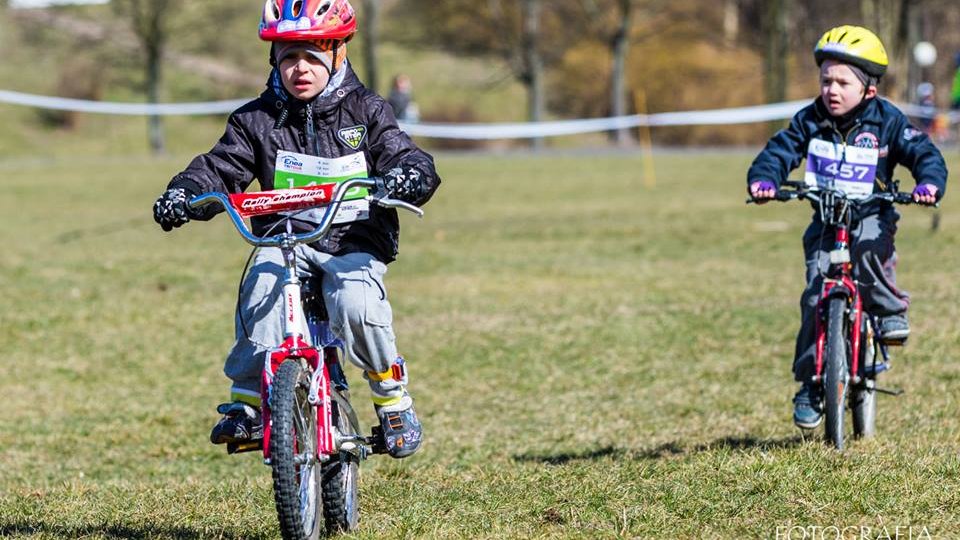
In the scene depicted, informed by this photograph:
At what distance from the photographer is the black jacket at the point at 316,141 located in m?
5.23

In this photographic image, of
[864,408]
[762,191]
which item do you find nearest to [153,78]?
[864,408]

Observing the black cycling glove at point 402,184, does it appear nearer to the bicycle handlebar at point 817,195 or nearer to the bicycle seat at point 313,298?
the bicycle seat at point 313,298

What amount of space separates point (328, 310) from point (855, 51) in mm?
3098

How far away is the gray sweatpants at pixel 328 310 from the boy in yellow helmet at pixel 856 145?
7.62 ft

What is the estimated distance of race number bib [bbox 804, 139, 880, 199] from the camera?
692cm

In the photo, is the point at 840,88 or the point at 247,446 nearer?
the point at 247,446

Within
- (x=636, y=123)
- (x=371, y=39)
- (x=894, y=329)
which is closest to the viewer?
(x=894, y=329)

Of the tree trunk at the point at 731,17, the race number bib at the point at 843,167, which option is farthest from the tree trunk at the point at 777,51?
the race number bib at the point at 843,167

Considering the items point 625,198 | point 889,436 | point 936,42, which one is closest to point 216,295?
point 889,436

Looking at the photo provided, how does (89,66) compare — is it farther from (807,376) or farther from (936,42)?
(807,376)

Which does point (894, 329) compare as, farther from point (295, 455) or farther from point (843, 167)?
point (295, 455)

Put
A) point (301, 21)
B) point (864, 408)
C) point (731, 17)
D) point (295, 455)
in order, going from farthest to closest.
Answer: point (731, 17)
point (864, 408)
point (301, 21)
point (295, 455)

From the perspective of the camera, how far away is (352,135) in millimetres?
5250

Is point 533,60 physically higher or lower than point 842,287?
higher
